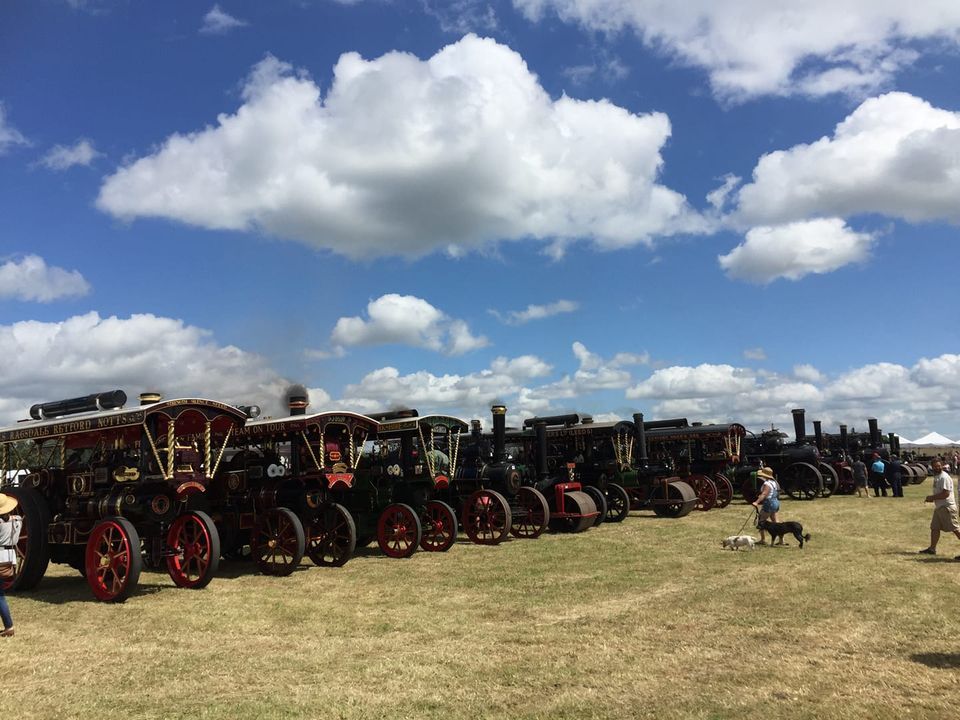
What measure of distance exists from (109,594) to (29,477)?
274 cm

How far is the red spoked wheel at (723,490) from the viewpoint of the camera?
18.9 m

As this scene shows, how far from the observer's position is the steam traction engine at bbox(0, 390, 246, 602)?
26.3 ft

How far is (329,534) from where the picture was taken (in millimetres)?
10516

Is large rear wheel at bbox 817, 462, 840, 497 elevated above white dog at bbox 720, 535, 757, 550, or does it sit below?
above

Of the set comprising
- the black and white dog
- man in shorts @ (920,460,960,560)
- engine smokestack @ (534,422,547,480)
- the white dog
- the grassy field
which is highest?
engine smokestack @ (534,422,547,480)

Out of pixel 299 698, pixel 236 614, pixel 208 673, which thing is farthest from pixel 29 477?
pixel 299 698

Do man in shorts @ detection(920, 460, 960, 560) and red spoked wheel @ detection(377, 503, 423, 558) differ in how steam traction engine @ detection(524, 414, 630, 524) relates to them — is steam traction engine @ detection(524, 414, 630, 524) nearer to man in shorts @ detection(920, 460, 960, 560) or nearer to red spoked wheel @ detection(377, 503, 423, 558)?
red spoked wheel @ detection(377, 503, 423, 558)

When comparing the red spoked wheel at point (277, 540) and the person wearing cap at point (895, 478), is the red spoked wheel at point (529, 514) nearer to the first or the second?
the red spoked wheel at point (277, 540)

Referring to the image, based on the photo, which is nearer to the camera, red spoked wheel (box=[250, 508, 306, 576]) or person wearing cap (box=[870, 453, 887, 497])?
red spoked wheel (box=[250, 508, 306, 576])

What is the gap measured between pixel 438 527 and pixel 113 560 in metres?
5.29

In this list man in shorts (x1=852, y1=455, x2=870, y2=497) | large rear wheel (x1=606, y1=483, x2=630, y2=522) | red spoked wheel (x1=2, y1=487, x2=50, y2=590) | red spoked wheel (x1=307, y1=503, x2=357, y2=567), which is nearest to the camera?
red spoked wheel (x1=2, y1=487, x2=50, y2=590)

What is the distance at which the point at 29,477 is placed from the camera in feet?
30.6

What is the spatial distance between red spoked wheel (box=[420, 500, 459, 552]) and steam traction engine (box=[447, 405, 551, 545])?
3.16 feet

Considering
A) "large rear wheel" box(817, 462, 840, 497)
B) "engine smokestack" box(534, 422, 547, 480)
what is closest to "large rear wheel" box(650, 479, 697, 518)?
"engine smokestack" box(534, 422, 547, 480)
